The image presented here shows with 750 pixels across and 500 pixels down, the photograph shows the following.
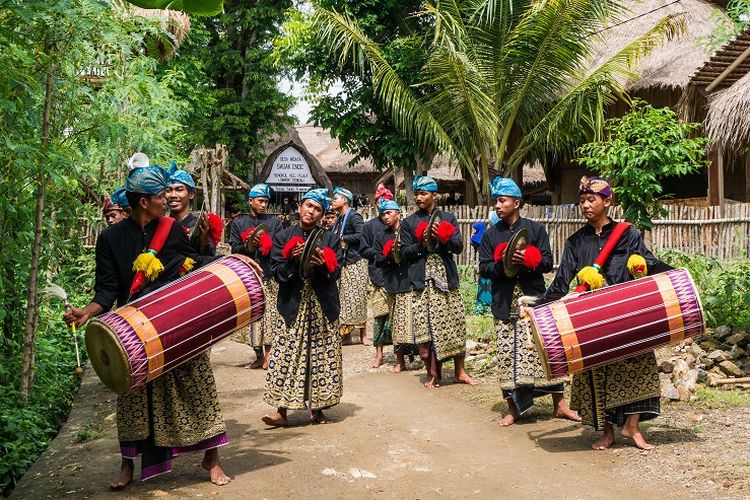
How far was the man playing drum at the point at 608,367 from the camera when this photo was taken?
5496mm

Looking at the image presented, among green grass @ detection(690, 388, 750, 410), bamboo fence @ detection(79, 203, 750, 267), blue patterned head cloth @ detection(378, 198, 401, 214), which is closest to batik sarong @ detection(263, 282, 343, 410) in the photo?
green grass @ detection(690, 388, 750, 410)

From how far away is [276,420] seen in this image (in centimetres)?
646

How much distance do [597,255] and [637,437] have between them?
125 centimetres

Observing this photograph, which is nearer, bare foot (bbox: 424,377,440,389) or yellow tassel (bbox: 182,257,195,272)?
yellow tassel (bbox: 182,257,195,272)

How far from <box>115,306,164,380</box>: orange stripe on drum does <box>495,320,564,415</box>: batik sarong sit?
289 cm

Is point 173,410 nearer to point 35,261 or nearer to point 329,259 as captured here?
point 35,261

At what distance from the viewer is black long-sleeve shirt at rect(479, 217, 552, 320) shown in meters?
6.45

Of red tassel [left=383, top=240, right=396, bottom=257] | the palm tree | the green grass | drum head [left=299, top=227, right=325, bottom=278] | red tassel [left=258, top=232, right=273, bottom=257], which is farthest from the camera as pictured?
the palm tree

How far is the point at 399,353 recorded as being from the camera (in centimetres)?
879

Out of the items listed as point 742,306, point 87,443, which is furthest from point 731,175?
point 87,443

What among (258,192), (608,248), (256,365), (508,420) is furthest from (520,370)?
(258,192)

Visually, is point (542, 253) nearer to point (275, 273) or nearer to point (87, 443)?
point (275, 273)

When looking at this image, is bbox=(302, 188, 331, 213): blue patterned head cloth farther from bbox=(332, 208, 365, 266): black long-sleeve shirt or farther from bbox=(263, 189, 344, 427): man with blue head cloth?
bbox=(332, 208, 365, 266): black long-sleeve shirt

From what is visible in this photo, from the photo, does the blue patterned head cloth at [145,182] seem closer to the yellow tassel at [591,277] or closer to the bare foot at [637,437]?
the yellow tassel at [591,277]
